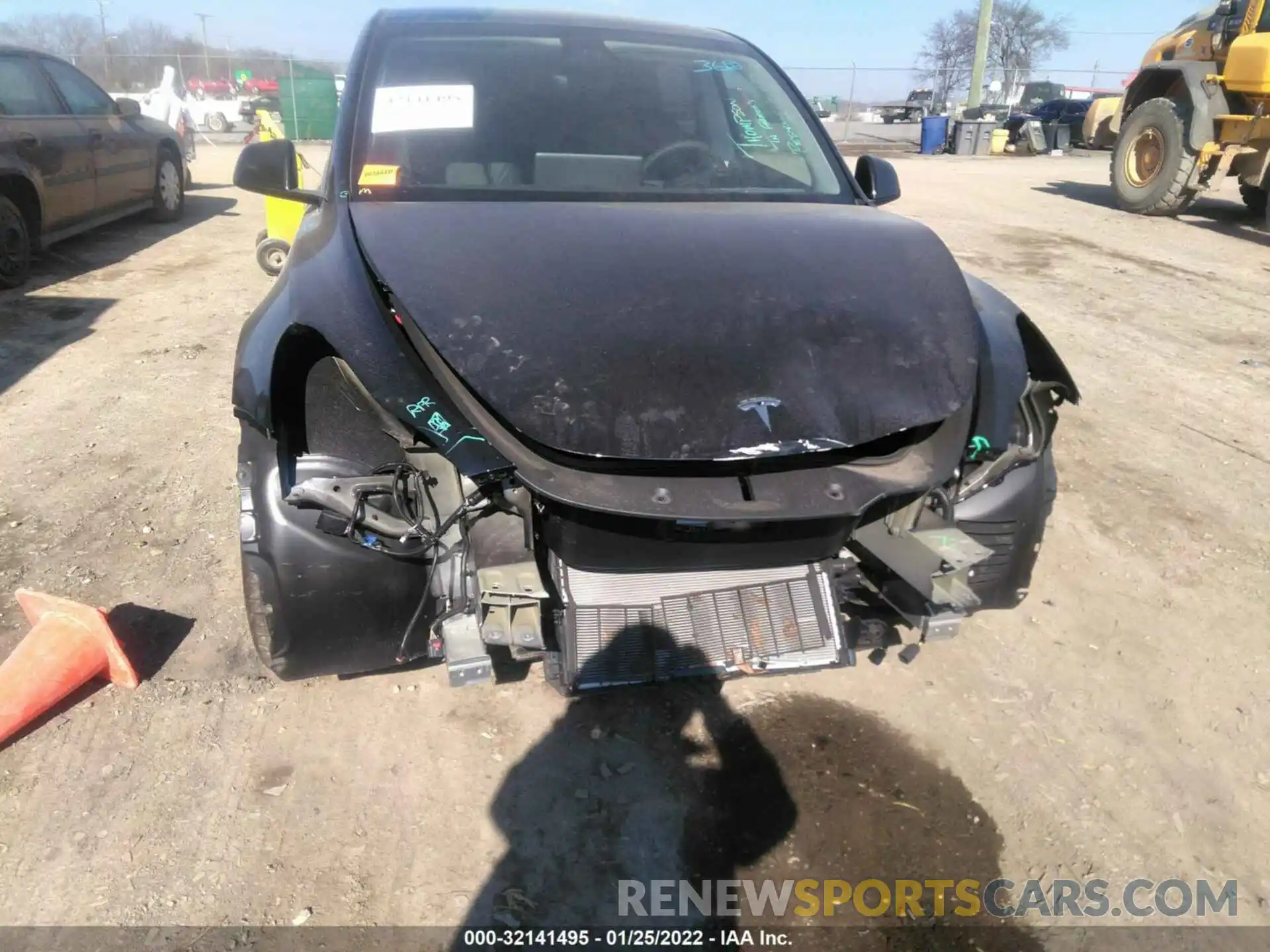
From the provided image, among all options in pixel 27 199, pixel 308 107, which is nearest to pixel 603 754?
pixel 27 199

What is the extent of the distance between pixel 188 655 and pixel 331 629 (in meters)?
0.88

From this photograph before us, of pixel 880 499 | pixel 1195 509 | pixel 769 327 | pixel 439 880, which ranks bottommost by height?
pixel 439 880

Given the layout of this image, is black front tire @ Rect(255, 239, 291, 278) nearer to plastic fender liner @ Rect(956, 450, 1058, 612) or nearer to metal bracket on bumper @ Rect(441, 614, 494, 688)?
metal bracket on bumper @ Rect(441, 614, 494, 688)

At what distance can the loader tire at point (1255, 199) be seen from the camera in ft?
36.2

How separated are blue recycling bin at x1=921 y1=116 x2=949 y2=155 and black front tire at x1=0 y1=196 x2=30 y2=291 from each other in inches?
807

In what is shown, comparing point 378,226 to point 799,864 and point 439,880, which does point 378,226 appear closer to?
point 439,880

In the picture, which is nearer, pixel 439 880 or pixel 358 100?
pixel 439 880

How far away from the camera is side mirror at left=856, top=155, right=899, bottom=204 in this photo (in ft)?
10.3

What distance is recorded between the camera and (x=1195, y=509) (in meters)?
3.82

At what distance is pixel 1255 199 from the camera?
11.1 meters

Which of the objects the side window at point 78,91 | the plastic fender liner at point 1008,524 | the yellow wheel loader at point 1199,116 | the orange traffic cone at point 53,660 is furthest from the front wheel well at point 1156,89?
the orange traffic cone at point 53,660

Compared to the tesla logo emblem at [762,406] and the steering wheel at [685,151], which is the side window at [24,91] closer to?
the steering wheel at [685,151]

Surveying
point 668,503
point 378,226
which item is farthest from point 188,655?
point 668,503

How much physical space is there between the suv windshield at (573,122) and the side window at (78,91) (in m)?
6.44
